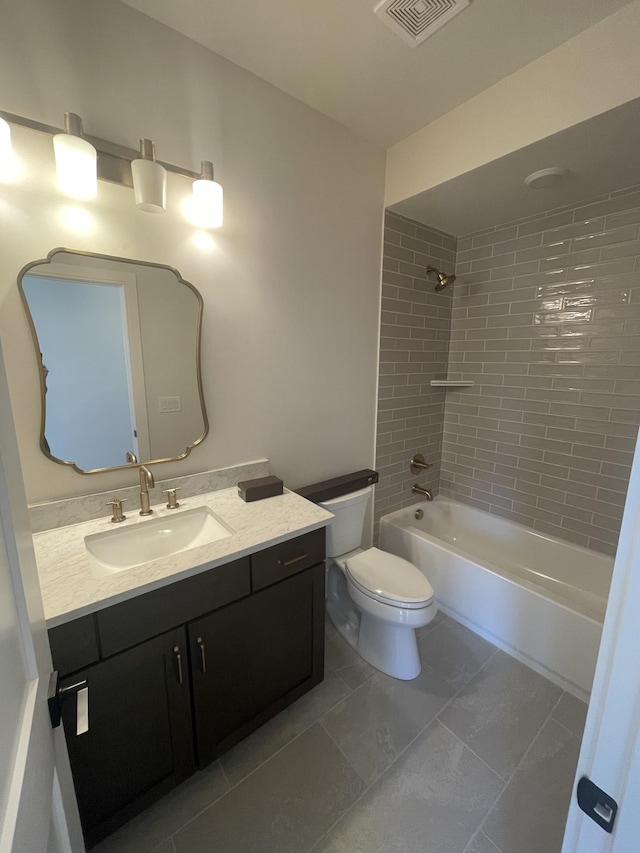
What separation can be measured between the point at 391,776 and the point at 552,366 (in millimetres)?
2165

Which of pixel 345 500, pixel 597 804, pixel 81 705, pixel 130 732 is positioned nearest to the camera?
pixel 597 804

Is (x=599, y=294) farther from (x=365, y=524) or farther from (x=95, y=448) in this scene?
(x=95, y=448)

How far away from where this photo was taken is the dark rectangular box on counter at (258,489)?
154 cm

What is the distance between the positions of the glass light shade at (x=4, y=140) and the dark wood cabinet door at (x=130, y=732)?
1.46 meters

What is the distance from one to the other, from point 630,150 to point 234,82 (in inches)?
64.9

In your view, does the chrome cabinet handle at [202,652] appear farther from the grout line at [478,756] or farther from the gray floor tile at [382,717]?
the grout line at [478,756]

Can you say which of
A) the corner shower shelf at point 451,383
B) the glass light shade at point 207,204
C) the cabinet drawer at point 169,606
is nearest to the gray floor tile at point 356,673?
the cabinet drawer at point 169,606

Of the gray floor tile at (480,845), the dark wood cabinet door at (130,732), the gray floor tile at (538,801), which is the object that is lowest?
the gray floor tile at (480,845)

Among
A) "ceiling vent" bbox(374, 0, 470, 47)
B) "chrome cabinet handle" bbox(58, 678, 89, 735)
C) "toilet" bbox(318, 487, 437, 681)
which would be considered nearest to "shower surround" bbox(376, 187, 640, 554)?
"toilet" bbox(318, 487, 437, 681)

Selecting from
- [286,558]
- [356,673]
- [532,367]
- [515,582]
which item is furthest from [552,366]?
[356,673]

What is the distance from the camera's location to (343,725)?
1.47 m

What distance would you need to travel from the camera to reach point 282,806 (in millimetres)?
1208

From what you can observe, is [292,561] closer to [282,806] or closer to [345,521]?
[345,521]

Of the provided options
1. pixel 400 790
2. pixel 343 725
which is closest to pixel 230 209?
pixel 343 725
